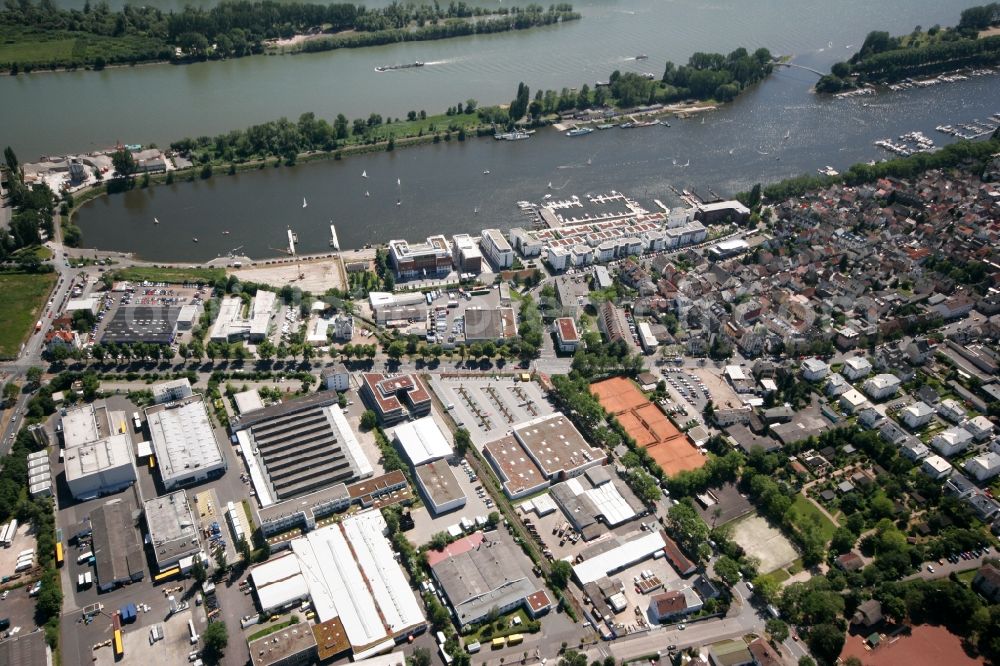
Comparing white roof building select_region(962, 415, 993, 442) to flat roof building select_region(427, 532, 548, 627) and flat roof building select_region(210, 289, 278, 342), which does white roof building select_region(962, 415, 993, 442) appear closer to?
flat roof building select_region(427, 532, 548, 627)

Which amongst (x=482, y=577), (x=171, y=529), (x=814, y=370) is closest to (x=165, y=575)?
(x=171, y=529)

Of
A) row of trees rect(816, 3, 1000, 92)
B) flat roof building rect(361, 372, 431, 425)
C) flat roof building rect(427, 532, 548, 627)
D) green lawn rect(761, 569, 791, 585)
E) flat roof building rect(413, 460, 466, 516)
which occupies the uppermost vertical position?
row of trees rect(816, 3, 1000, 92)

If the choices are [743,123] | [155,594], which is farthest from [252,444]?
[743,123]

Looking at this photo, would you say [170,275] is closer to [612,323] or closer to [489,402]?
[489,402]

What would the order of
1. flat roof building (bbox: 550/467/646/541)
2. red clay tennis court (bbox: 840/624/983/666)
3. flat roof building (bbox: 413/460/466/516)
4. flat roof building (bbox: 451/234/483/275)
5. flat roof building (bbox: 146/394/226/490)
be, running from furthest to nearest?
flat roof building (bbox: 451/234/483/275) < flat roof building (bbox: 146/394/226/490) < flat roof building (bbox: 413/460/466/516) < flat roof building (bbox: 550/467/646/541) < red clay tennis court (bbox: 840/624/983/666)

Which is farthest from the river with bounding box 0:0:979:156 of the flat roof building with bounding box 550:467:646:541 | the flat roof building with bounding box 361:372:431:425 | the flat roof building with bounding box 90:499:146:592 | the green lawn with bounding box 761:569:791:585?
the green lawn with bounding box 761:569:791:585

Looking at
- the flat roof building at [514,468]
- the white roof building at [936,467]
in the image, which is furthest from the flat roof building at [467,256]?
the white roof building at [936,467]

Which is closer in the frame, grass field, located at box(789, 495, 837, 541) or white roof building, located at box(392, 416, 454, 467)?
grass field, located at box(789, 495, 837, 541)
